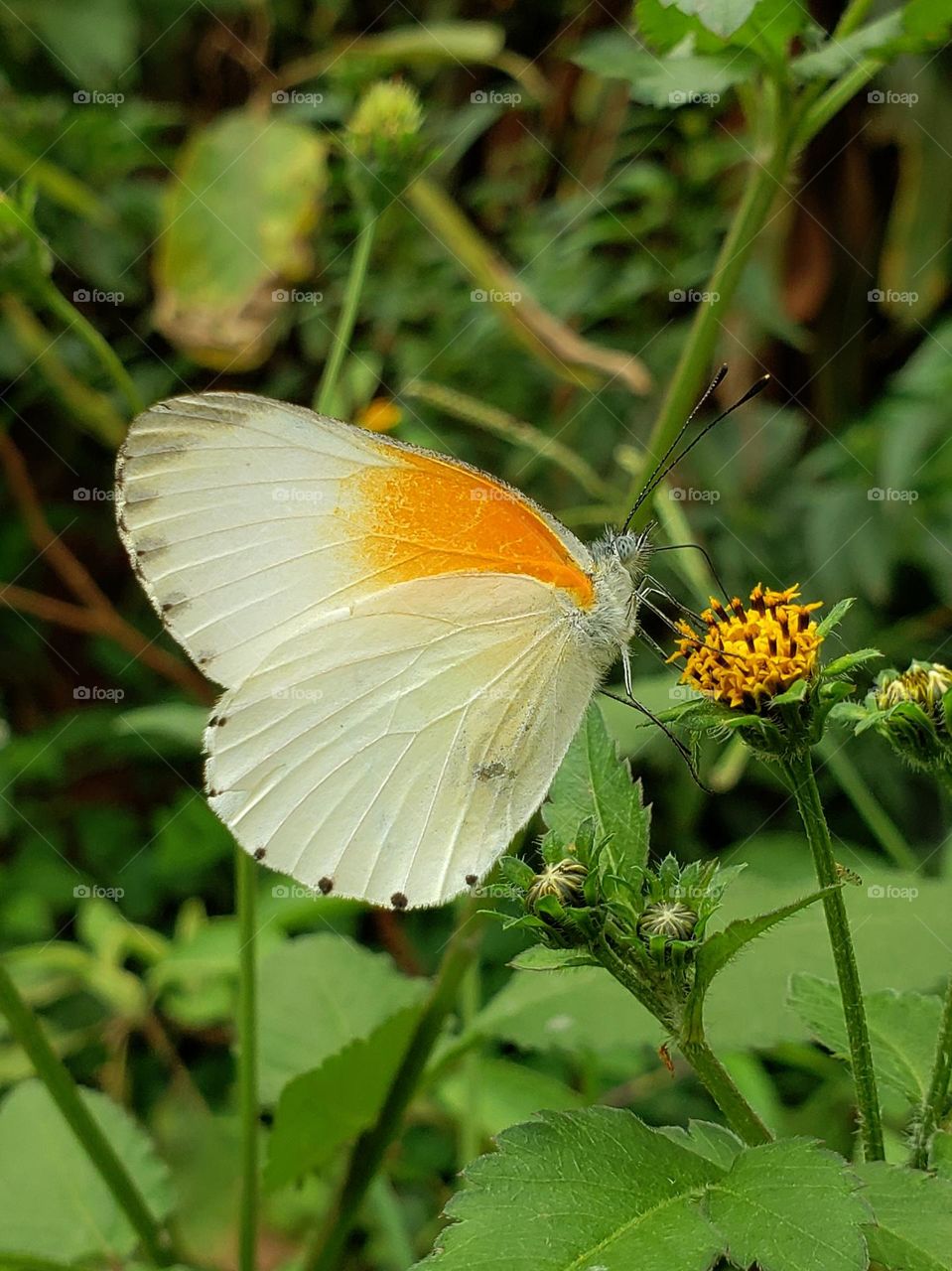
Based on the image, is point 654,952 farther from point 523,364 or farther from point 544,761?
point 523,364

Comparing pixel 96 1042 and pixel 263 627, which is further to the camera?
pixel 96 1042

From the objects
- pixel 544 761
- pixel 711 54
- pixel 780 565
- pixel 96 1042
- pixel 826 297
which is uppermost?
pixel 711 54

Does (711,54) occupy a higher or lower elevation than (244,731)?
higher

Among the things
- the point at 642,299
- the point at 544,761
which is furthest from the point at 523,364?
the point at 544,761

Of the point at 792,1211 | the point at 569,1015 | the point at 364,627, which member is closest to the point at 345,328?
the point at 364,627

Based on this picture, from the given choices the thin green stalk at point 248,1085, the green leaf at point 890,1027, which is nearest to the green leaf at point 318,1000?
the thin green stalk at point 248,1085

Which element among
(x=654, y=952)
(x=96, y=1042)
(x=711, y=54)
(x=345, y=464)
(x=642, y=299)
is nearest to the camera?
(x=654, y=952)

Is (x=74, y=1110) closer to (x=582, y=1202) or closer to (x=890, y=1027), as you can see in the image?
(x=582, y=1202)
